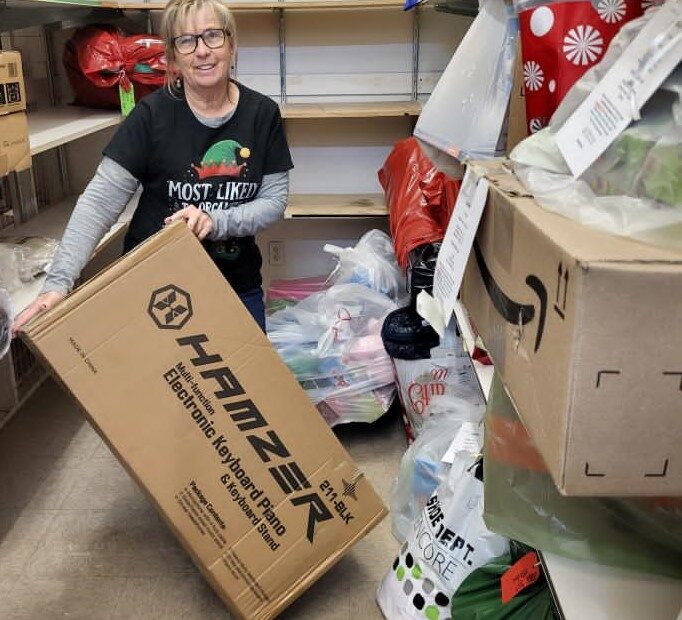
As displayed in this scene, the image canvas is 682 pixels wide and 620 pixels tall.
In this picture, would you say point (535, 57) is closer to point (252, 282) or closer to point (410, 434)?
point (252, 282)

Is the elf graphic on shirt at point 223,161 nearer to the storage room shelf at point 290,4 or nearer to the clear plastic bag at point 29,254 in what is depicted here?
the clear plastic bag at point 29,254

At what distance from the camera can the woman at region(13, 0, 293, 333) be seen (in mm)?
1721

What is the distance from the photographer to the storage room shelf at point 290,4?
9.33 ft

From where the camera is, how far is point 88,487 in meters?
2.29

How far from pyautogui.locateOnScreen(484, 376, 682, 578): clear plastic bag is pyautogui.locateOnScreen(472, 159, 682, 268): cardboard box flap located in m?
0.44

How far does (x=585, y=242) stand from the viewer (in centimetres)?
63

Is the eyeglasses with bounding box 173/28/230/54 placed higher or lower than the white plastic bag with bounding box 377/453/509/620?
higher

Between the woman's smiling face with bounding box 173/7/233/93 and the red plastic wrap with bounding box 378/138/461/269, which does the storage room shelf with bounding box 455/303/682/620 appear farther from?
the red plastic wrap with bounding box 378/138/461/269

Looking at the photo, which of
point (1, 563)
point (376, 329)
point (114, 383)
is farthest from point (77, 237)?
point (376, 329)

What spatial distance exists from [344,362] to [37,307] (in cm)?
114

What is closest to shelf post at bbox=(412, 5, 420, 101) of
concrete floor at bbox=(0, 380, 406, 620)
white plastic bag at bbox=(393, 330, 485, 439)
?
white plastic bag at bbox=(393, 330, 485, 439)

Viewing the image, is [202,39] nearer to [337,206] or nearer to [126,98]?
[126,98]

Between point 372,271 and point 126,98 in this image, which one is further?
point 126,98

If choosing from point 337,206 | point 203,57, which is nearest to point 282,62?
point 337,206
